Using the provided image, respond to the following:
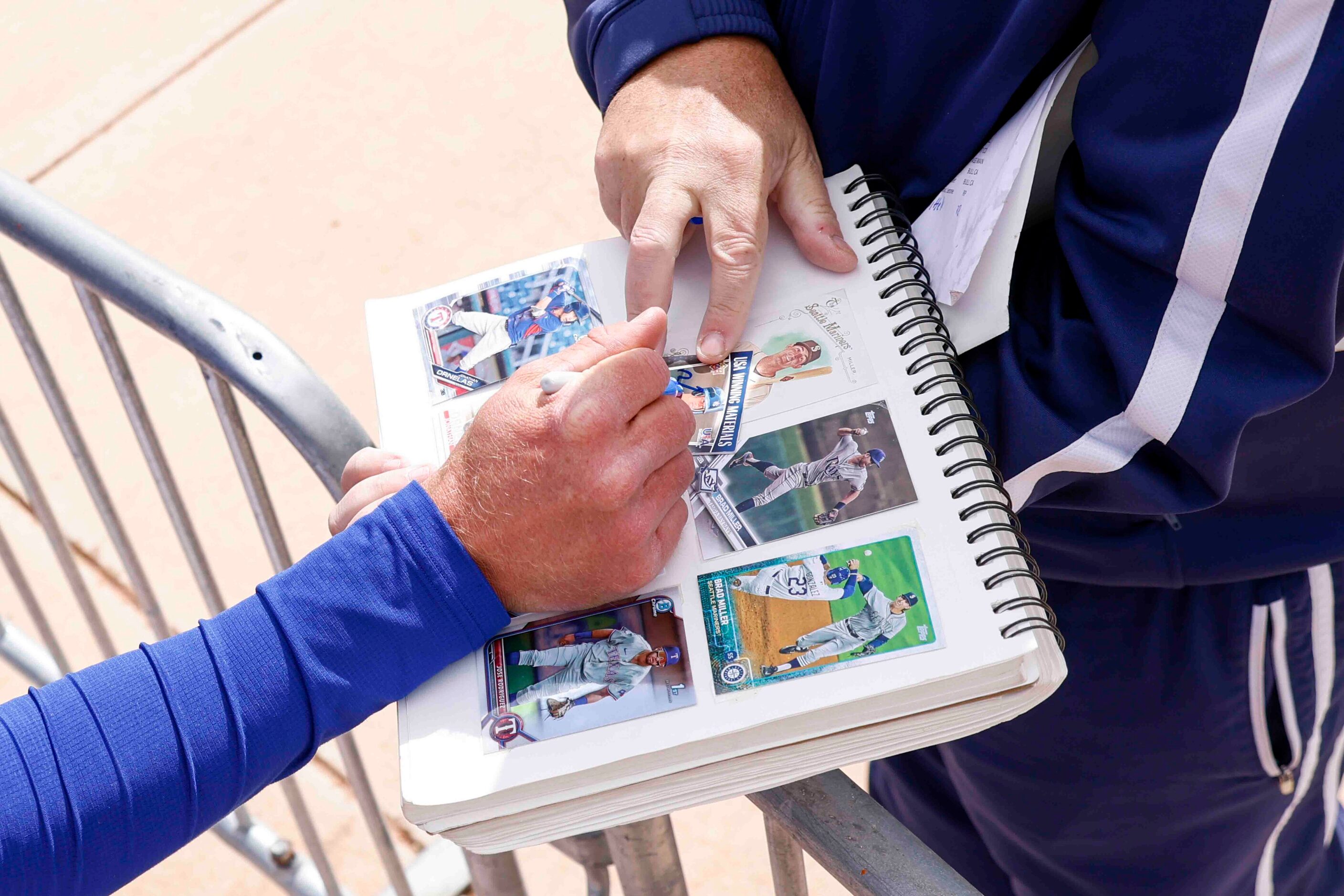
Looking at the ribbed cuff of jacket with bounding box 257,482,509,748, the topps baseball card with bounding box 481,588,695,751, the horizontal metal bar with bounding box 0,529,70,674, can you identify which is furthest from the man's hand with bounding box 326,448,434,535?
the horizontal metal bar with bounding box 0,529,70,674

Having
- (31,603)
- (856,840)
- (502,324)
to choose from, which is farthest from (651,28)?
(31,603)

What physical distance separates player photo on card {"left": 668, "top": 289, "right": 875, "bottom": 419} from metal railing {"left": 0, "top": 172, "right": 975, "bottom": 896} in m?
0.28

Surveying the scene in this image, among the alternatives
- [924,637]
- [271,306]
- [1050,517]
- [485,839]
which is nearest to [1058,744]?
[1050,517]

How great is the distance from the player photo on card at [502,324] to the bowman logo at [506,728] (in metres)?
0.30

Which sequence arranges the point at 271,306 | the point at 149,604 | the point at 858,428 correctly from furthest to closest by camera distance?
the point at 271,306 → the point at 149,604 → the point at 858,428

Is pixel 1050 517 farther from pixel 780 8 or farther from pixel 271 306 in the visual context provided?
pixel 271 306

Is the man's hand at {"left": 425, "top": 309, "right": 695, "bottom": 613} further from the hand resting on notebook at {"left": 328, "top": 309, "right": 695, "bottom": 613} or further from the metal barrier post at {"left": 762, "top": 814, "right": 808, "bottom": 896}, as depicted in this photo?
the metal barrier post at {"left": 762, "top": 814, "right": 808, "bottom": 896}

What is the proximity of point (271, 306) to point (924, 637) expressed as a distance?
211 cm

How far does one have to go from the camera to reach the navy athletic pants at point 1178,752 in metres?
1.04

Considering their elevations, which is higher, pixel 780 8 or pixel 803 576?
pixel 780 8

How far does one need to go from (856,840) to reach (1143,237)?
43 centimetres

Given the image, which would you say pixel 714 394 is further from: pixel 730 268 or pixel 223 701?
pixel 223 701

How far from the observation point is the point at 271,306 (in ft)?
8.40

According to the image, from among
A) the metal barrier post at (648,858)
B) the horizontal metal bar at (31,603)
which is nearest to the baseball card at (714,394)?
the metal barrier post at (648,858)
